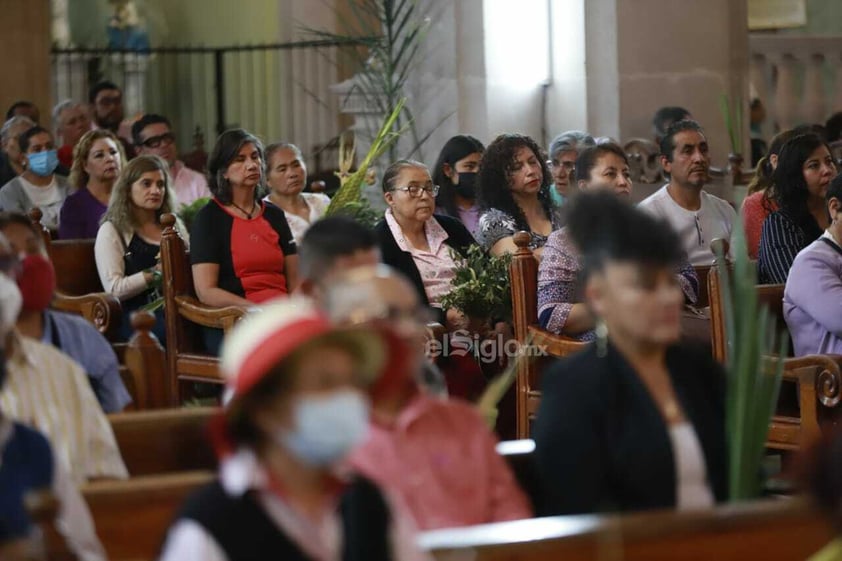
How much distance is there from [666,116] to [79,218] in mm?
2846

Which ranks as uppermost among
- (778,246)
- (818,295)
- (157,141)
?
(157,141)

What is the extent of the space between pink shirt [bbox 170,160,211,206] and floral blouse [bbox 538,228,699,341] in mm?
3783

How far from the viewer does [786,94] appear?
1078 cm

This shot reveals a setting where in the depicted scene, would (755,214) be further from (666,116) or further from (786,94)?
(786,94)

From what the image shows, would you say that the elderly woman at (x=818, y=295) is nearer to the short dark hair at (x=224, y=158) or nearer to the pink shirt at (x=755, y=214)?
the pink shirt at (x=755, y=214)

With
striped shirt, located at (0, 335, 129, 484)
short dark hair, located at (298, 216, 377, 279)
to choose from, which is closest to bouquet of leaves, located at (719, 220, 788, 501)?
short dark hair, located at (298, 216, 377, 279)

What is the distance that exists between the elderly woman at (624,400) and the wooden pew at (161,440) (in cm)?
87

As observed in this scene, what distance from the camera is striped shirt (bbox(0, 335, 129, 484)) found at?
11.2 feet

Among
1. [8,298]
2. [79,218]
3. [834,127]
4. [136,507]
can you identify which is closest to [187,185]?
[79,218]

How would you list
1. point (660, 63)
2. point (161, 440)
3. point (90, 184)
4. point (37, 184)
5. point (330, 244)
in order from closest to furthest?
1. point (330, 244)
2. point (161, 440)
3. point (90, 184)
4. point (37, 184)
5. point (660, 63)

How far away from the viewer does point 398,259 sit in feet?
19.6

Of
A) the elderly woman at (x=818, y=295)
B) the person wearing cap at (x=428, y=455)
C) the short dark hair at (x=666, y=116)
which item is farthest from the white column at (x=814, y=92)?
the person wearing cap at (x=428, y=455)

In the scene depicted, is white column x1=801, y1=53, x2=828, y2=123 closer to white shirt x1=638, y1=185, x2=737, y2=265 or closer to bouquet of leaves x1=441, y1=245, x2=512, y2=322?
white shirt x1=638, y1=185, x2=737, y2=265

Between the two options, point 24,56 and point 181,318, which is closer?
point 181,318
